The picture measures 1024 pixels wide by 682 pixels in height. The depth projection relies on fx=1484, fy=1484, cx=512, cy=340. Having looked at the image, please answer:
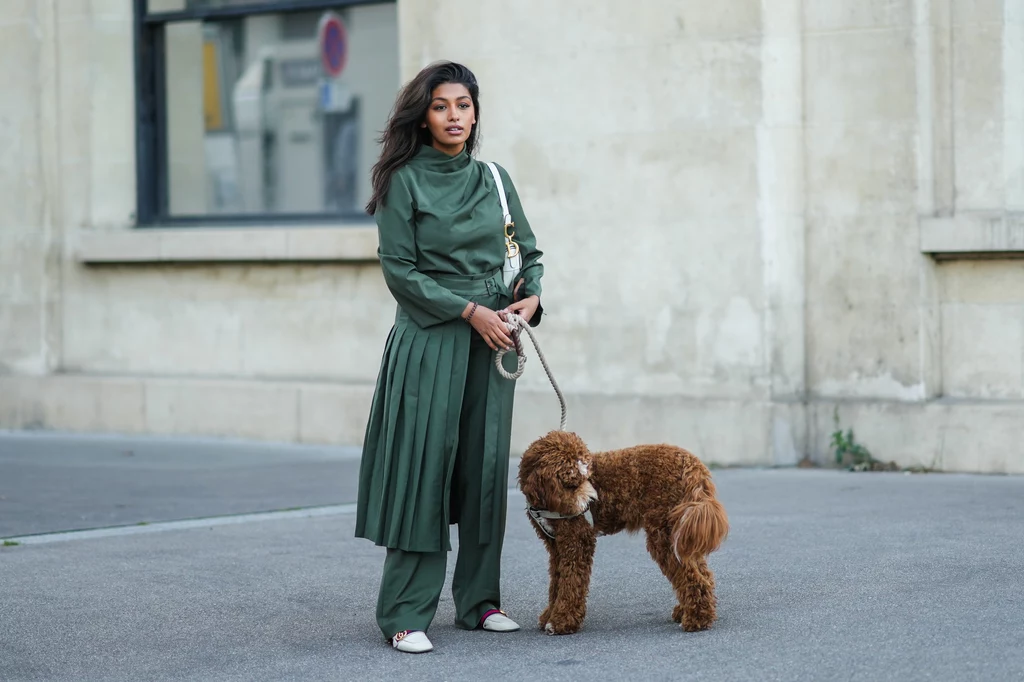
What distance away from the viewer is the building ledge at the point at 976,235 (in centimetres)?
855

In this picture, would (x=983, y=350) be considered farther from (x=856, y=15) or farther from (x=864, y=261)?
(x=856, y=15)

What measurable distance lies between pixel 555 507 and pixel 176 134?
8004 mm

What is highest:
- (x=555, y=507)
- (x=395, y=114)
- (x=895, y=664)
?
(x=395, y=114)

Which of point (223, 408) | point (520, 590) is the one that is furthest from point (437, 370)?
point (223, 408)

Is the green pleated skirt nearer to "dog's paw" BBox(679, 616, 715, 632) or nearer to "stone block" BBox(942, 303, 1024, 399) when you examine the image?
"dog's paw" BBox(679, 616, 715, 632)

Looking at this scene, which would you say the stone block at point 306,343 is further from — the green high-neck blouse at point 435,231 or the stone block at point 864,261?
the green high-neck blouse at point 435,231

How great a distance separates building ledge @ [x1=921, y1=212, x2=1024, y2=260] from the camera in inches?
336

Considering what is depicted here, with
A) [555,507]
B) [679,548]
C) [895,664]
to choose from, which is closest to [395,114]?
[555,507]

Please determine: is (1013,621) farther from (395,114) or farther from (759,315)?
(759,315)

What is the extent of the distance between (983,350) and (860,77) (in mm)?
1778

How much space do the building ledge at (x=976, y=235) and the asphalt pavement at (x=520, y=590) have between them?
52.2 inches

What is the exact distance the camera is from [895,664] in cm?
454

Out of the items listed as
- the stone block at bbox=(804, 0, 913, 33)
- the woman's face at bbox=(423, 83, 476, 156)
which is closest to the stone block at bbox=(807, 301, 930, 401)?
the stone block at bbox=(804, 0, 913, 33)

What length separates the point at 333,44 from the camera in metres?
11.5
